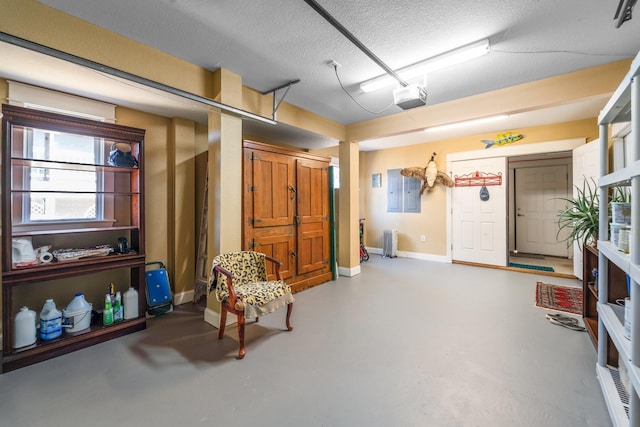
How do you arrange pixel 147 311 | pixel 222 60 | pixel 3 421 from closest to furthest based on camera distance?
pixel 3 421 → pixel 222 60 → pixel 147 311

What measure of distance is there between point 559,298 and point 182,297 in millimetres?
4959

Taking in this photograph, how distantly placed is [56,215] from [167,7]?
2.27 meters

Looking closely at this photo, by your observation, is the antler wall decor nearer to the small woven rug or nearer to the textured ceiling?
the small woven rug

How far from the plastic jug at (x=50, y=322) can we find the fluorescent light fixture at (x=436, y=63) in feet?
12.1

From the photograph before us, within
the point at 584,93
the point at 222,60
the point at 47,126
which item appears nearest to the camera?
the point at 47,126

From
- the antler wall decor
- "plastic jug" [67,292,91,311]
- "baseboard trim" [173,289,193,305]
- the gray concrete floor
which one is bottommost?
the gray concrete floor

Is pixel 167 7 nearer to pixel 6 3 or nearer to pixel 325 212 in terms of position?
pixel 6 3

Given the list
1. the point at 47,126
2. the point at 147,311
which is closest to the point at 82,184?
the point at 47,126

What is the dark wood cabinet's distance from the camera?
201 centimetres

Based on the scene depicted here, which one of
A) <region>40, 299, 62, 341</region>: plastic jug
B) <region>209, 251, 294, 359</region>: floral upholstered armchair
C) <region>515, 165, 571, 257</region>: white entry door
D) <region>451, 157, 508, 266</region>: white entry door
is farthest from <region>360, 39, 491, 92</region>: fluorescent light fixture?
<region>515, 165, 571, 257</region>: white entry door

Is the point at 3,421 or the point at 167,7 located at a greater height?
the point at 167,7

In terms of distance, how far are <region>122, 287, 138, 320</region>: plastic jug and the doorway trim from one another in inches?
213

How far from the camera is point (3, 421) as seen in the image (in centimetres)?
150

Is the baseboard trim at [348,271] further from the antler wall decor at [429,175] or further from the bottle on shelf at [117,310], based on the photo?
the bottle on shelf at [117,310]
